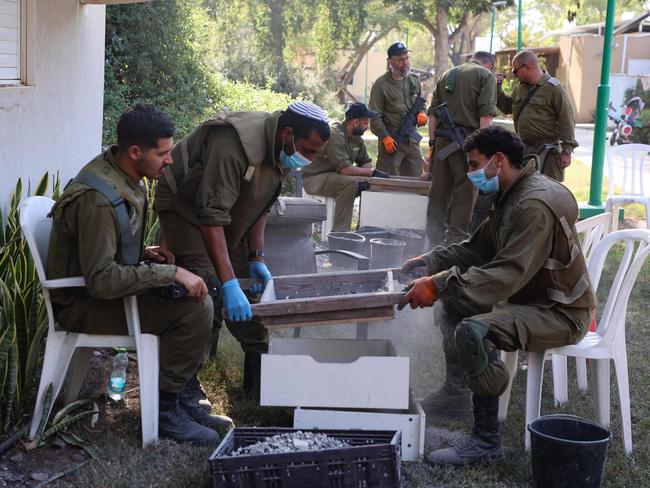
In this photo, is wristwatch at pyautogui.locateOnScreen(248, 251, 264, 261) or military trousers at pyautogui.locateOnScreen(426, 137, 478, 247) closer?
wristwatch at pyautogui.locateOnScreen(248, 251, 264, 261)

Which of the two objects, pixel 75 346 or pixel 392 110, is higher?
pixel 392 110

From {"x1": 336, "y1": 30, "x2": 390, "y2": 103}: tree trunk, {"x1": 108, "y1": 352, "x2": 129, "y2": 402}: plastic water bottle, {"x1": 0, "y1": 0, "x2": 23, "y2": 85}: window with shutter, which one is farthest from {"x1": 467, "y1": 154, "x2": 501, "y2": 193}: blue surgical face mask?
{"x1": 336, "y1": 30, "x2": 390, "y2": 103}: tree trunk

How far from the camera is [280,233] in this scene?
240 inches

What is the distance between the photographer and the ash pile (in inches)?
137

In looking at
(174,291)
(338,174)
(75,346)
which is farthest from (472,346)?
(338,174)

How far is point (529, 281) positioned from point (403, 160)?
6.27m

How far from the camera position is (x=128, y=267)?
3719 millimetres

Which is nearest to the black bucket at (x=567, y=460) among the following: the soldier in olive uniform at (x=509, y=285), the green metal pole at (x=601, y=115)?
the soldier in olive uniform at (x=509, y=285)

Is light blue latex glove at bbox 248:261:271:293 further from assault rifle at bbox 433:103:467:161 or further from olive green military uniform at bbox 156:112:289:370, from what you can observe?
assault rifle at bbox 433:103:467:161

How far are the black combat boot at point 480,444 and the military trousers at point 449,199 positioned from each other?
4.22 m

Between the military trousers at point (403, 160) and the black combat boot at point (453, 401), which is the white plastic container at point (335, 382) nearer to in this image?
the black combat boot at point (453, 401)

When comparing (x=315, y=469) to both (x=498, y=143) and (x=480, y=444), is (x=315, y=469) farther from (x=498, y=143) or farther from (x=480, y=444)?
(x=498, y=143)

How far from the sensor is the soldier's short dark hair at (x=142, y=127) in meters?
3.80

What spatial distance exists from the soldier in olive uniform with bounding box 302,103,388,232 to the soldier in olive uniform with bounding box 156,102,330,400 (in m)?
3.85
